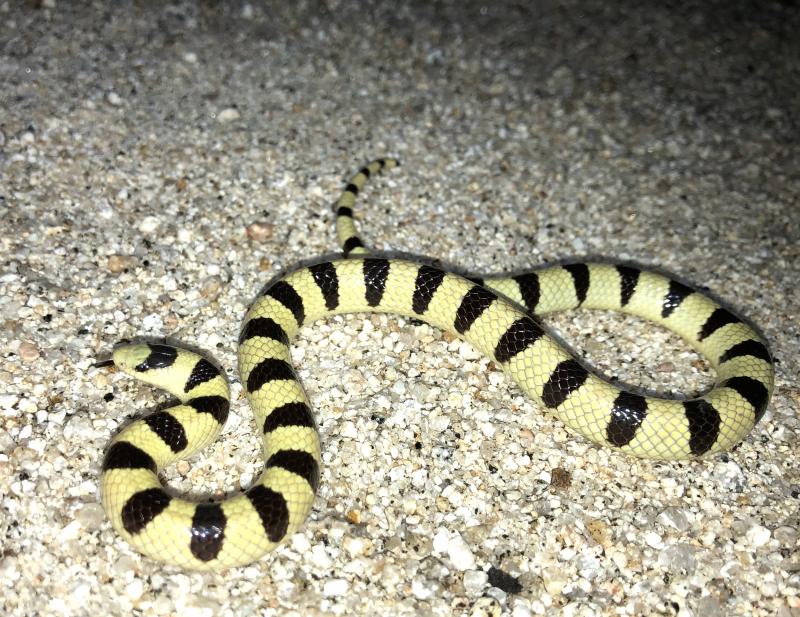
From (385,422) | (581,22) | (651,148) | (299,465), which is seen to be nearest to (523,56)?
(581,22)

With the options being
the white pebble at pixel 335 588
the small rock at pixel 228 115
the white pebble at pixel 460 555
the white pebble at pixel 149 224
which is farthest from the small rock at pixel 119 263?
the white pebble at pixel 460 555

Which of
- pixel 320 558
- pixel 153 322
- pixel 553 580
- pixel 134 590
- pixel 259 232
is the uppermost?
pixel 553 580

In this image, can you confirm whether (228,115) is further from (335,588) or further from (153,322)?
(335,588)

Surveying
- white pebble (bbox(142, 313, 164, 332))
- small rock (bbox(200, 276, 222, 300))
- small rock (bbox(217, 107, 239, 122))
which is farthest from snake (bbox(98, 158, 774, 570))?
small rock (bbox(217, 107, 239, 122))

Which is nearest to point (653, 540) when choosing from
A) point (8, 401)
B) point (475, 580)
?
point (475, 580)

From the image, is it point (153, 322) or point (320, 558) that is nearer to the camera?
point (320, 558)

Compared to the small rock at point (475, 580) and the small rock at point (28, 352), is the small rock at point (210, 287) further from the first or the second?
the small rock at point (475, 580)
